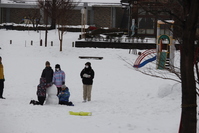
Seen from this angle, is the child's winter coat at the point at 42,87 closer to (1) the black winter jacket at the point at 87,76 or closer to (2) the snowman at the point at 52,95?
(2) the snowman at the point at 52,95

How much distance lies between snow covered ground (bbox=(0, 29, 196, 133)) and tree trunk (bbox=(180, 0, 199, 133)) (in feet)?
6.00

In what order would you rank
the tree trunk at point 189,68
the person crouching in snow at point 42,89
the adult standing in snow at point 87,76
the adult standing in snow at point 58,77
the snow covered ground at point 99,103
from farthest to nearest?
the adult standing in snow at point 87,76, the adult standing in snow at point 58,77, the person crouching in snow at point 42,89, the snow covered ground at point 99,103, the tree trunk at point 189,68

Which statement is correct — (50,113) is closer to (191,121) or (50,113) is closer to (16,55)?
(191,121)

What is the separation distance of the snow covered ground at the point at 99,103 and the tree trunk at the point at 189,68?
1.83 meters

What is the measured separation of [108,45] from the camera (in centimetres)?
3275

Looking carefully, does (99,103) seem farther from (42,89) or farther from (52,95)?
(42,89)

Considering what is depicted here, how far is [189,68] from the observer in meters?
7.05

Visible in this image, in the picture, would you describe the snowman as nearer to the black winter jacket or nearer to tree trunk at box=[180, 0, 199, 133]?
the black winter jacket

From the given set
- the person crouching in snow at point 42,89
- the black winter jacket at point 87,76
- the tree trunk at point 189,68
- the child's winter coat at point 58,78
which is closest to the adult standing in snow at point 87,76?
the black winter jacket at point 87,76

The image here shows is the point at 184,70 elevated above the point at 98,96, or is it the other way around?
the point at 184,70

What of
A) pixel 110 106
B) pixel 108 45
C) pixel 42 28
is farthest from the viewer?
pixel 42 28

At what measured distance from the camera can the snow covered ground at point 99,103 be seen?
30.6 ft

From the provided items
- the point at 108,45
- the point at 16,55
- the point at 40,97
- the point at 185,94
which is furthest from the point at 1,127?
the point at 108,45

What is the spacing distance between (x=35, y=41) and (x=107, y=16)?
18.1 meters
